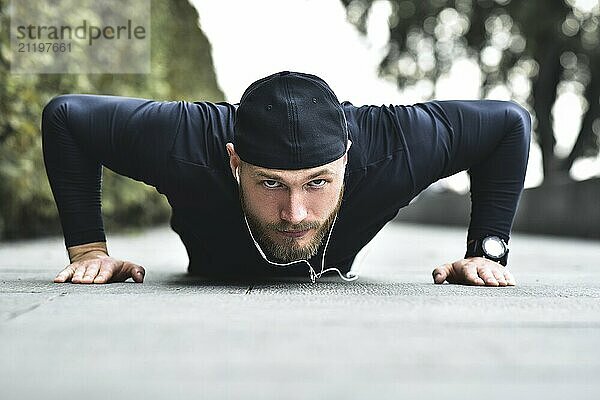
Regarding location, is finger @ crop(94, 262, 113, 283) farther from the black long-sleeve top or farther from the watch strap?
the watch strap

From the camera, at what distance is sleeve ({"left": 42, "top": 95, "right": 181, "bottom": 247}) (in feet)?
10.2

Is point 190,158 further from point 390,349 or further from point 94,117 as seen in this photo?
point 390,349

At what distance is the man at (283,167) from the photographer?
285 centimetres

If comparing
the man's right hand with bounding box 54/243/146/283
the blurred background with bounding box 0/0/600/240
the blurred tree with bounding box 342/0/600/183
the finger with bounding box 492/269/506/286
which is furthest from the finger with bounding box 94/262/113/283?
the blurred tree with bounding box 342/0/600/183

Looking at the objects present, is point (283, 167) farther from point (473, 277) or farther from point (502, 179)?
point (502, 179)

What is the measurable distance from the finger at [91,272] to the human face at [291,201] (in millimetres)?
742

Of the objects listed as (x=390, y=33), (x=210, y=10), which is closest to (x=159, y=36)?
(x=210, y=10)

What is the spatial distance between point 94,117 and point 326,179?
1.05m

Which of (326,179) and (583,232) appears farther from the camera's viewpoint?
(583,232)

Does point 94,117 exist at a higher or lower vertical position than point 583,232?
higher

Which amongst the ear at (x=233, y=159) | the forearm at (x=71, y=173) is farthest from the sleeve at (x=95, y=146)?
the ear at (x=233, y=159)

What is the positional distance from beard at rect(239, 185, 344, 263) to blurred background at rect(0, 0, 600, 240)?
5.47m

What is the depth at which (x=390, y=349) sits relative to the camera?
70.8 inches

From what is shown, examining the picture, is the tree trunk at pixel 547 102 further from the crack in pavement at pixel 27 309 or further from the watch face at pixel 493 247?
the crack in pavement at pixel 27 309
